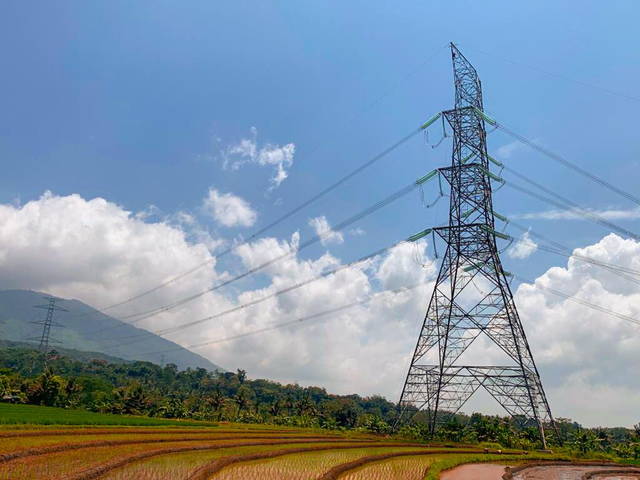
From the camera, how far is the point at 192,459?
26.7 metres

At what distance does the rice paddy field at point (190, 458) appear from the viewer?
22031mm

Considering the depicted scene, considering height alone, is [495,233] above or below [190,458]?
above

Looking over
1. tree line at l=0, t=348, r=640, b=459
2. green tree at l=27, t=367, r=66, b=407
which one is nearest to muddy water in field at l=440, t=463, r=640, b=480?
tree line at l=0, t=348, r=640, b=459

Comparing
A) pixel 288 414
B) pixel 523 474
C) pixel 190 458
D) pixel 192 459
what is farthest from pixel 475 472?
pixel 288 414

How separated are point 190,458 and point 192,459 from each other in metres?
0.45

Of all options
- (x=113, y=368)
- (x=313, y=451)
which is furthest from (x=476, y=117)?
(x=113, y=368)

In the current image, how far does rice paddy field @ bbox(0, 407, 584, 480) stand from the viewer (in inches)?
867

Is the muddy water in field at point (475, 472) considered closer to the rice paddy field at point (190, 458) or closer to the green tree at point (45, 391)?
the rice paddy field at point (190, 458)

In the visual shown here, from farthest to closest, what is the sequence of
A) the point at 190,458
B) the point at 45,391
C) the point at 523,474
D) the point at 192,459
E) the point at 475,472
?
the point at 45,391, the point at 523,474, the point at 475,472, the point at 190,458, the point at 192,459

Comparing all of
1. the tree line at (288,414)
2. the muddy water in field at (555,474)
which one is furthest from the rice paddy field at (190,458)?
the tree line at (288,414)

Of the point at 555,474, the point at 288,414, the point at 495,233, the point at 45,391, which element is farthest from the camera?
the point at 288,414

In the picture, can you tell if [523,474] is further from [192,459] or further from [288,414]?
[288,414]

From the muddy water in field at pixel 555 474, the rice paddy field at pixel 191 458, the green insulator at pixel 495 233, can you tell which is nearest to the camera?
the rice paddy field at pixel 191 458

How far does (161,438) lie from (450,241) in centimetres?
3453
